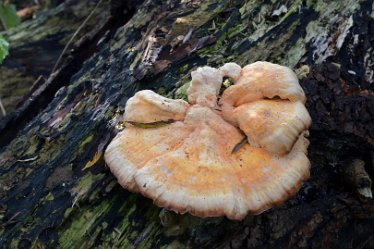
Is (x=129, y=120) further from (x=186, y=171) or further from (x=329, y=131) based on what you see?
(x=329, y=131)

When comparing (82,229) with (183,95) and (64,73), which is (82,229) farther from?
(64,73)

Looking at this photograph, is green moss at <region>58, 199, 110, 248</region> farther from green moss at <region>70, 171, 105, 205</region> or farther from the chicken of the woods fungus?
the chicken of the woods fungus

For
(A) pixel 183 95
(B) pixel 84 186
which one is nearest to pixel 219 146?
(A) pixel 183 95

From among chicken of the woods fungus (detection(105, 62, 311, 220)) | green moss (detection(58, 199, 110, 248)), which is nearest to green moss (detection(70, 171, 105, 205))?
green moss (detection(58, 199, 110, 248))

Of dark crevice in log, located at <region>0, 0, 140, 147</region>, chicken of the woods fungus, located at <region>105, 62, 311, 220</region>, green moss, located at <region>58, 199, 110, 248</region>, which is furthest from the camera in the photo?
dark crevice in log, located at <region>0, 0, 140, 147</region>

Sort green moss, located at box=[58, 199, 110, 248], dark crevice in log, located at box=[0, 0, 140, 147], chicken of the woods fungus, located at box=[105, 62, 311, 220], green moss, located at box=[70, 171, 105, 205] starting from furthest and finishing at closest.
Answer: dark crevice in log, located at box=[0, 0, 140, 147], green moss, located at box=[70, 171, 105, 205], green moss, located at box=[58, 199, 110, 248], chicken of the woods fungus, located at box=[105, 62, 311, 220]

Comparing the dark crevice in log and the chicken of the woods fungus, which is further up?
the chicken of the woods fungus
